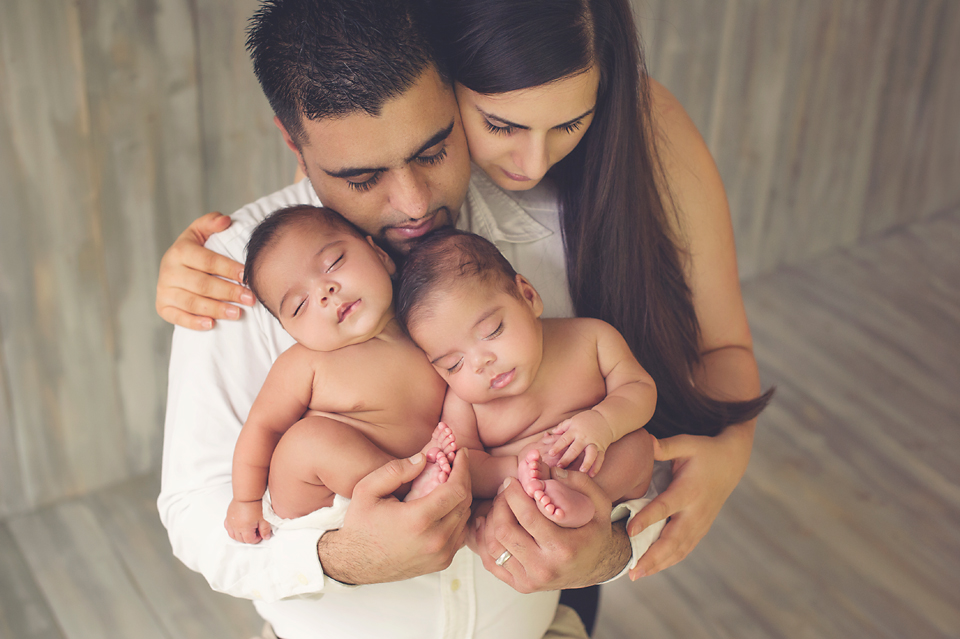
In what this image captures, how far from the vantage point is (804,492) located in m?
2.74

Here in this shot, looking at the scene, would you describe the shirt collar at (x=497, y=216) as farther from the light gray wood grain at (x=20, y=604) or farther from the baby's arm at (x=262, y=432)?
the light gray wood grain at (x=20, y=604)

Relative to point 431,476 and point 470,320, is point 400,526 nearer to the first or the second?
point 431,476

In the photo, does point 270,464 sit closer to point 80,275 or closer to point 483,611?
point 483,611

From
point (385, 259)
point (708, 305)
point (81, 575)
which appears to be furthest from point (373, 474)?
point (81, 575)

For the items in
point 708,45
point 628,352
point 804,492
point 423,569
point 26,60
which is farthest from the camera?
point 708,45

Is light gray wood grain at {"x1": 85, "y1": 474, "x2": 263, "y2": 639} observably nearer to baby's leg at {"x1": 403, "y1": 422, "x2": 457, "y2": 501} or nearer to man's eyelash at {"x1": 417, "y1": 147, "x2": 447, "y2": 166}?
Result: baby's leg at {"x1": 403, "y1": 422, "x2": 457, "y2": 501}

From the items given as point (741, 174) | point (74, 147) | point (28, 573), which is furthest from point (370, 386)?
point (741, 174)

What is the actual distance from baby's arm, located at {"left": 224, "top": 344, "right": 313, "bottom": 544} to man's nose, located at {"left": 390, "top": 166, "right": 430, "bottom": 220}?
277 mm

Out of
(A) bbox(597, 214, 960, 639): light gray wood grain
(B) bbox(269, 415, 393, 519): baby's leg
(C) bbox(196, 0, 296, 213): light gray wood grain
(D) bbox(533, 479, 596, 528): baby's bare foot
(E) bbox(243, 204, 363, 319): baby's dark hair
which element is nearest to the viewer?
(D) bbox(533, 479, 596, 528): baby's bare foot

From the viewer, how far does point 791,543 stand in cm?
258

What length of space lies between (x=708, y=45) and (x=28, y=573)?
2.88 metres

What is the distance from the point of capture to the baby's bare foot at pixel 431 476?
1166 millimetres

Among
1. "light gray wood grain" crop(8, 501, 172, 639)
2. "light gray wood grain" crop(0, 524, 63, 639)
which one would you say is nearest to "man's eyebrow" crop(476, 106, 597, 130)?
A: "light gray wood grain" crop(8, 501, 172, 639)

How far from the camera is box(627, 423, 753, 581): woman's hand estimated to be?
55.4 inches
